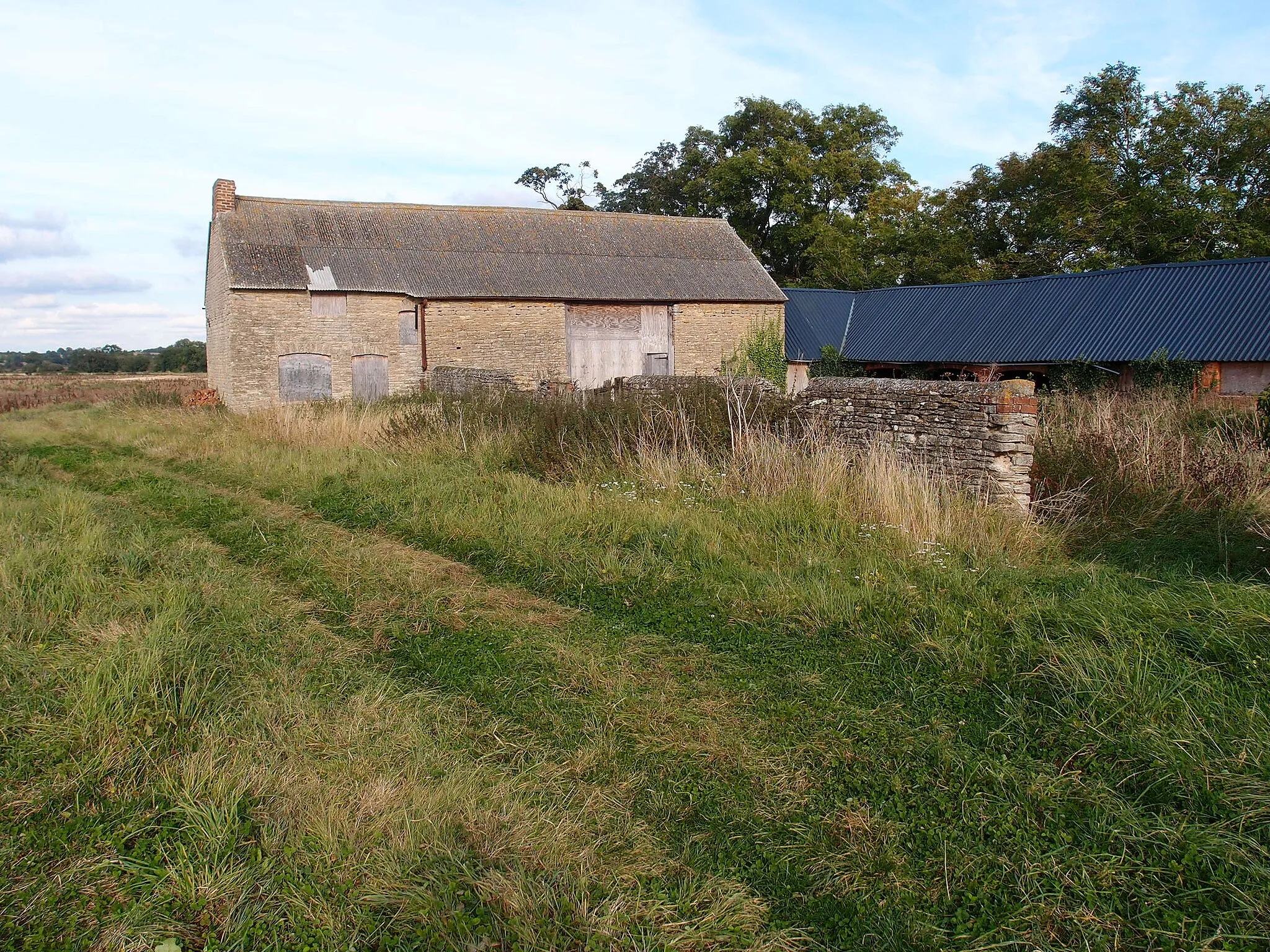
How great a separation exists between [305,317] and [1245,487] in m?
22.5

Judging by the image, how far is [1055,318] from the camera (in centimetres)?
2341

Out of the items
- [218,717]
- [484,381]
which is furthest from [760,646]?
[484,381]

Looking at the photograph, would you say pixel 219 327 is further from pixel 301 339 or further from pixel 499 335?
pixel 499 335

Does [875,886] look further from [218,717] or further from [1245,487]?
[1245,487]

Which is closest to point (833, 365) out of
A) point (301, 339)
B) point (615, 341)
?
point (615, 341)

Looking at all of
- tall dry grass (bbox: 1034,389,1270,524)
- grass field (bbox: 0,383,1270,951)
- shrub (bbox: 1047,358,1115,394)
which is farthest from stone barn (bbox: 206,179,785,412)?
grass field (bbox: 0,383,1270,951)

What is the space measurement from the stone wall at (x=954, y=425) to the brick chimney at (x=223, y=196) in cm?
2109

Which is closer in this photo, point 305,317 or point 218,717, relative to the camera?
point 218,717

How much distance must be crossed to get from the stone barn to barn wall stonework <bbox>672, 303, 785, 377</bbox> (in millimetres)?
44

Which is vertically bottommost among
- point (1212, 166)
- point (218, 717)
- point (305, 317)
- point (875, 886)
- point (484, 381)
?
point (875, 886)

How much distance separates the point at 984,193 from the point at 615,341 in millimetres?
17005

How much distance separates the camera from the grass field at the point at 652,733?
2.92 metres

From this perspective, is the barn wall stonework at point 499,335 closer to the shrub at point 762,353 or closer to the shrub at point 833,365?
the shrub at point 762,353

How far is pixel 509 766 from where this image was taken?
3861 mm
